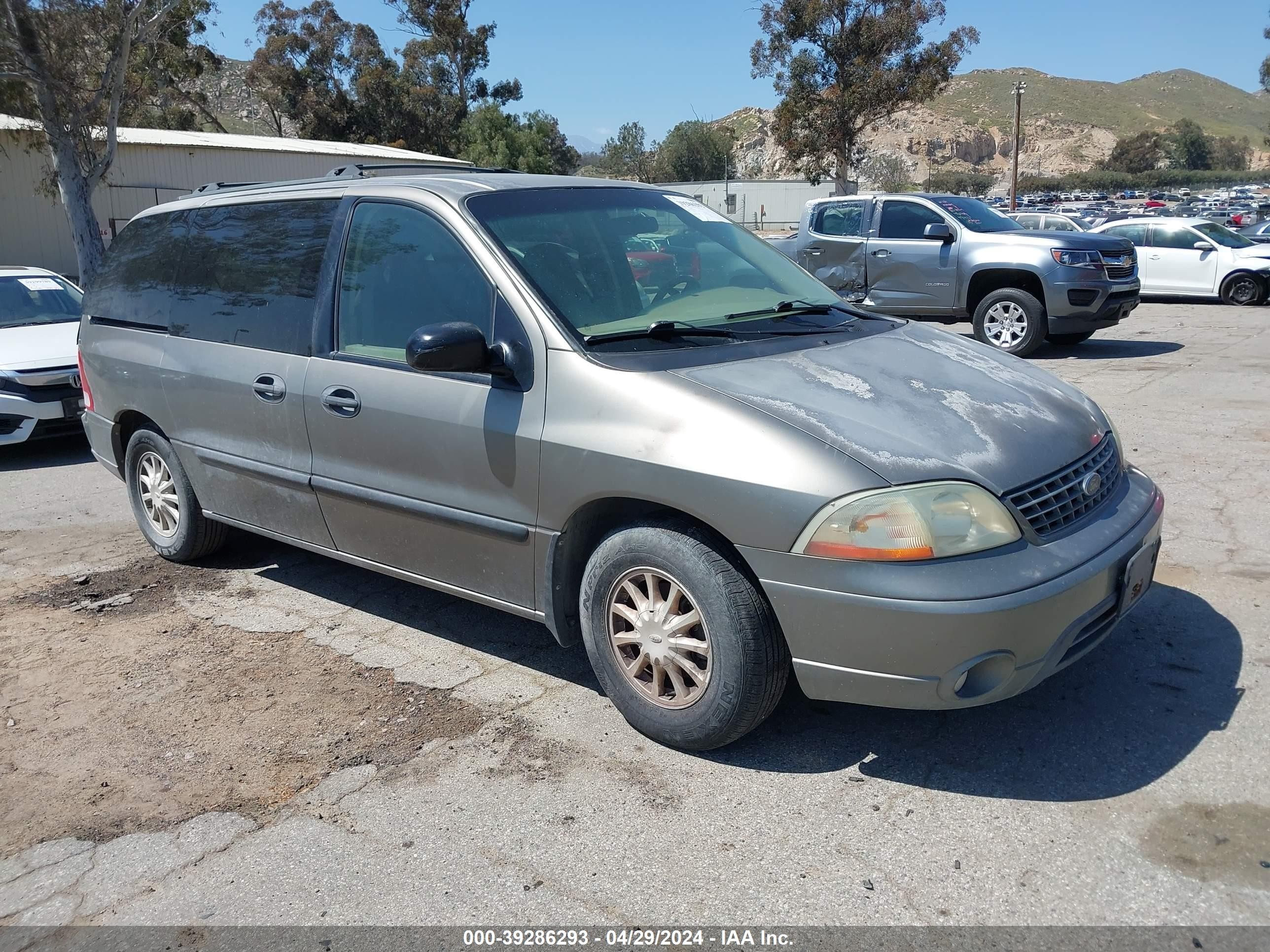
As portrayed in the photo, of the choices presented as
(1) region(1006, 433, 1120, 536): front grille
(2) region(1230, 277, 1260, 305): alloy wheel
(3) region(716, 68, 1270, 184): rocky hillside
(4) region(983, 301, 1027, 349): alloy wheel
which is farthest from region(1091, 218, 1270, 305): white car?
(3) region(716, 68, 1270, 184): rocky hillside

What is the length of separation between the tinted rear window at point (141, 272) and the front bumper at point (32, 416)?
276 centimetres

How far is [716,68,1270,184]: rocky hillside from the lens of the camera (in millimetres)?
120688

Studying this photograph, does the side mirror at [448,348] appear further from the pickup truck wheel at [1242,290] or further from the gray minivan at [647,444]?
the pickup truck wheel at [1242,290]

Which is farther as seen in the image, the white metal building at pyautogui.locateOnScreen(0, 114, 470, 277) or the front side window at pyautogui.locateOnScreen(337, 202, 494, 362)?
the white metal building at pyautogui.locateOnScreen(0, 114, 470, 277)

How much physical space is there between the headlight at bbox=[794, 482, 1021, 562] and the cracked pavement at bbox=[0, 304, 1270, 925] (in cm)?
80

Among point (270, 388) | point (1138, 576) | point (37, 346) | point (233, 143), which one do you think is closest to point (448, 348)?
point (270, 388)

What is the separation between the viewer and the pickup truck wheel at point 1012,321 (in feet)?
38.9

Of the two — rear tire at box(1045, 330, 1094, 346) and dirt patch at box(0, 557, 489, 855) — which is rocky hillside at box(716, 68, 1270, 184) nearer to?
rear tire at box(1045, 330, 1094, 346)

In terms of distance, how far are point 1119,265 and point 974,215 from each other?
1753mm

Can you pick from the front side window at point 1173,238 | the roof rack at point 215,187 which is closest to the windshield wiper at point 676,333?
the roof rack at point 215,187

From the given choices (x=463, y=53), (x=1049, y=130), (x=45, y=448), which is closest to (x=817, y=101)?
(x=463, y=53)

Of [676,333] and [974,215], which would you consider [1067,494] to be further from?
[974,215]

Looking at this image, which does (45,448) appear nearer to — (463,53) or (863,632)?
(863,632)

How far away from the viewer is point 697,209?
Result: 4684 millimetres
